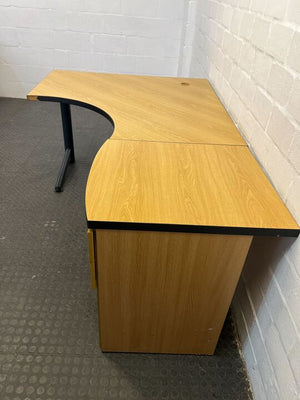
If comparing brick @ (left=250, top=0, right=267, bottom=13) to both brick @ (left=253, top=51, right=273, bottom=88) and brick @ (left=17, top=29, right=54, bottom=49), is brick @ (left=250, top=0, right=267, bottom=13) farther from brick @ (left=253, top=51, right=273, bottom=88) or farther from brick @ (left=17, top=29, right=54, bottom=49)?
brick @ (left=17, top=29, right=54, bottom=49)

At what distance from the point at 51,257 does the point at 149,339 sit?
746 millimetres

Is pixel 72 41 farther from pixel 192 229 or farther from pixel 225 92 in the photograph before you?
pixel 192 229

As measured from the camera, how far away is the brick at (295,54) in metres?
0.94

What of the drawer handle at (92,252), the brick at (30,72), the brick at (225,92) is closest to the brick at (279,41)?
the brick at (225,92)

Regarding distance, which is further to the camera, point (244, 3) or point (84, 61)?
point (84, 61)

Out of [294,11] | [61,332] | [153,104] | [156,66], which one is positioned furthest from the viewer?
[156,66]

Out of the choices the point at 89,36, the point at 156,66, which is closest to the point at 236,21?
the point at 156,66

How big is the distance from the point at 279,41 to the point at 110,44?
2.79 metres

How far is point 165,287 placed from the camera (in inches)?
42.4

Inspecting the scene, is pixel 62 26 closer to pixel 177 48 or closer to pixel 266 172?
pixel 177 48

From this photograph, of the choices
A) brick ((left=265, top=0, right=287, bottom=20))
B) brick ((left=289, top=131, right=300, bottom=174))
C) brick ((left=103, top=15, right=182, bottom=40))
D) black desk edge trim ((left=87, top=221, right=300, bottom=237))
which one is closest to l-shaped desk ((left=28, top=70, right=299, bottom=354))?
black desk edge trim ((left=87, top=221, right=300, bottom=237))

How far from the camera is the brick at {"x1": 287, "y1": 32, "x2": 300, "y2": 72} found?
3.08ft

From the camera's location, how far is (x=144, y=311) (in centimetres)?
116

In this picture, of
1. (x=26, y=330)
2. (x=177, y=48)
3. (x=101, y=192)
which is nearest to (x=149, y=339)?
(x=26, y=330)
